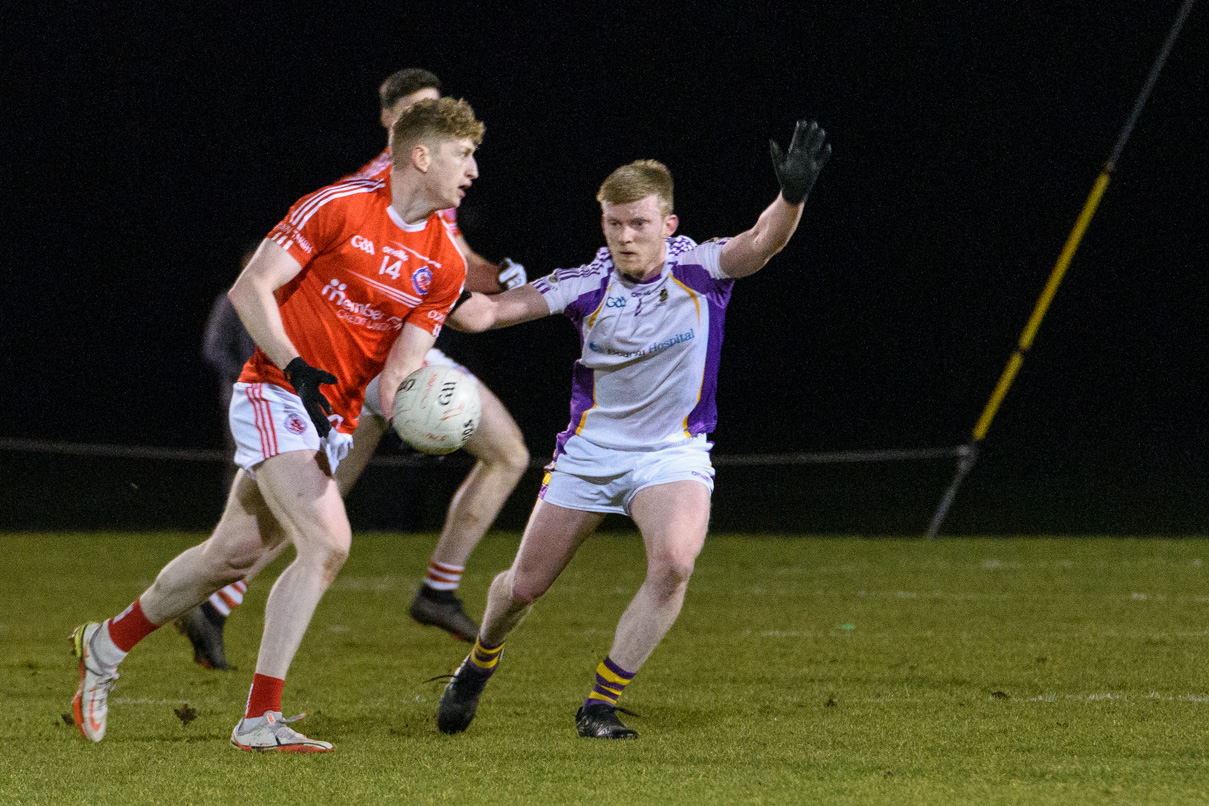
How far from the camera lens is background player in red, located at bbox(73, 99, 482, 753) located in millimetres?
4070

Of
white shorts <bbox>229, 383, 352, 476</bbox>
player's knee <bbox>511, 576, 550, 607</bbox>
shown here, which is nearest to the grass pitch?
player's knee <bbox>511, 576, 550, 607</bbox>

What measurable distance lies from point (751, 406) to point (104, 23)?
25.2 feet

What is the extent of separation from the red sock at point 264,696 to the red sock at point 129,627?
0.64 meters

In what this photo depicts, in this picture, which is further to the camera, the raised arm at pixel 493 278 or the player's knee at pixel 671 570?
the raised arm at pixel 493 278

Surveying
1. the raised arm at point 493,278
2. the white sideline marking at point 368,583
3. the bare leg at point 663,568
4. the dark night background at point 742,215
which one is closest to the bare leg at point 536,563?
the bare leg at point 663,568

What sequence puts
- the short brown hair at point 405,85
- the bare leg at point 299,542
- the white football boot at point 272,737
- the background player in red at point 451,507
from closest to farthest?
the white football boot at point 272,737 → the bare leg at point 299,542 → the background player in red at point 451,507 → the short brown hair at point 405,85

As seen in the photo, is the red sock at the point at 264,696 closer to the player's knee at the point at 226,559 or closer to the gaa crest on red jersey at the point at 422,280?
the player's knee at the point at 226,559

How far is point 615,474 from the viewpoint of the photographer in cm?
439

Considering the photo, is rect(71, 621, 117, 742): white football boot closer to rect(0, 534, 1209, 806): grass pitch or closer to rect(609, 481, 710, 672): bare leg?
rect(0, 534, 1209, 806): grass pitch

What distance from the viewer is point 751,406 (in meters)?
14.0

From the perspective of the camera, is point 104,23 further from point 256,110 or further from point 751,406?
point 751,406

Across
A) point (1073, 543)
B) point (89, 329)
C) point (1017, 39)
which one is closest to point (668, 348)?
point (1073, 543)

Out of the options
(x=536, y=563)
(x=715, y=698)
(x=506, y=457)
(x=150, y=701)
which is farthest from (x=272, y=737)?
(x=506, y=457)

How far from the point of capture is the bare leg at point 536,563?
4.37 metres
